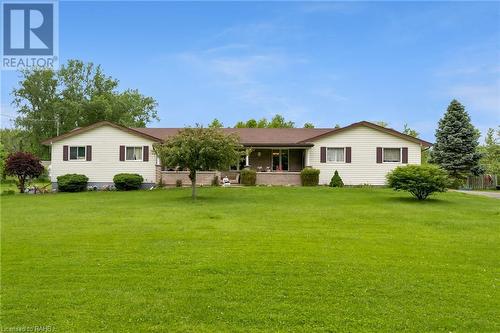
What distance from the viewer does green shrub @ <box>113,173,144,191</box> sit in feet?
84.9

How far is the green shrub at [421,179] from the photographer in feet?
61.9

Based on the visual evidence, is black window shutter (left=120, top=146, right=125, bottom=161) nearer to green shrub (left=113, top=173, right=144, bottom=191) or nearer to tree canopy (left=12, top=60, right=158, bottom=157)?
green shrub (left=113, top=173, right=144, bottom=191)

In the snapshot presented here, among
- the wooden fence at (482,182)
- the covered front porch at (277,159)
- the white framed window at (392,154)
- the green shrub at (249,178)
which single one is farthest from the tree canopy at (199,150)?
the wooden fence at (482,182)

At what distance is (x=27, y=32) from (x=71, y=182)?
13494 millimetres

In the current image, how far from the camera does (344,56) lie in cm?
2428

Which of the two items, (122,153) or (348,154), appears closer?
(348,154)

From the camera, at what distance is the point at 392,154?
89.8 feet

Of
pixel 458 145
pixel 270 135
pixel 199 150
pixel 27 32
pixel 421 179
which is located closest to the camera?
pixel 27 32

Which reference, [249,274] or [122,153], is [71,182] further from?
[249,274]

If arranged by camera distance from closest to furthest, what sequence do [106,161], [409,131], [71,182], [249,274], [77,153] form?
[249,274] < [71,182] < [106,161] < [77,153] < [409,131]

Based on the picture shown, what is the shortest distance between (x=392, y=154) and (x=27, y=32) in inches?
879

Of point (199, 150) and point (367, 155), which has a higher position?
point (367, 155)

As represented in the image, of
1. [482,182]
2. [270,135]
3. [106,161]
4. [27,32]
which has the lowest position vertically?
[482,182]

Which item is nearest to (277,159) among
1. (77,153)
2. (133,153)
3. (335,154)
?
(335,154)
